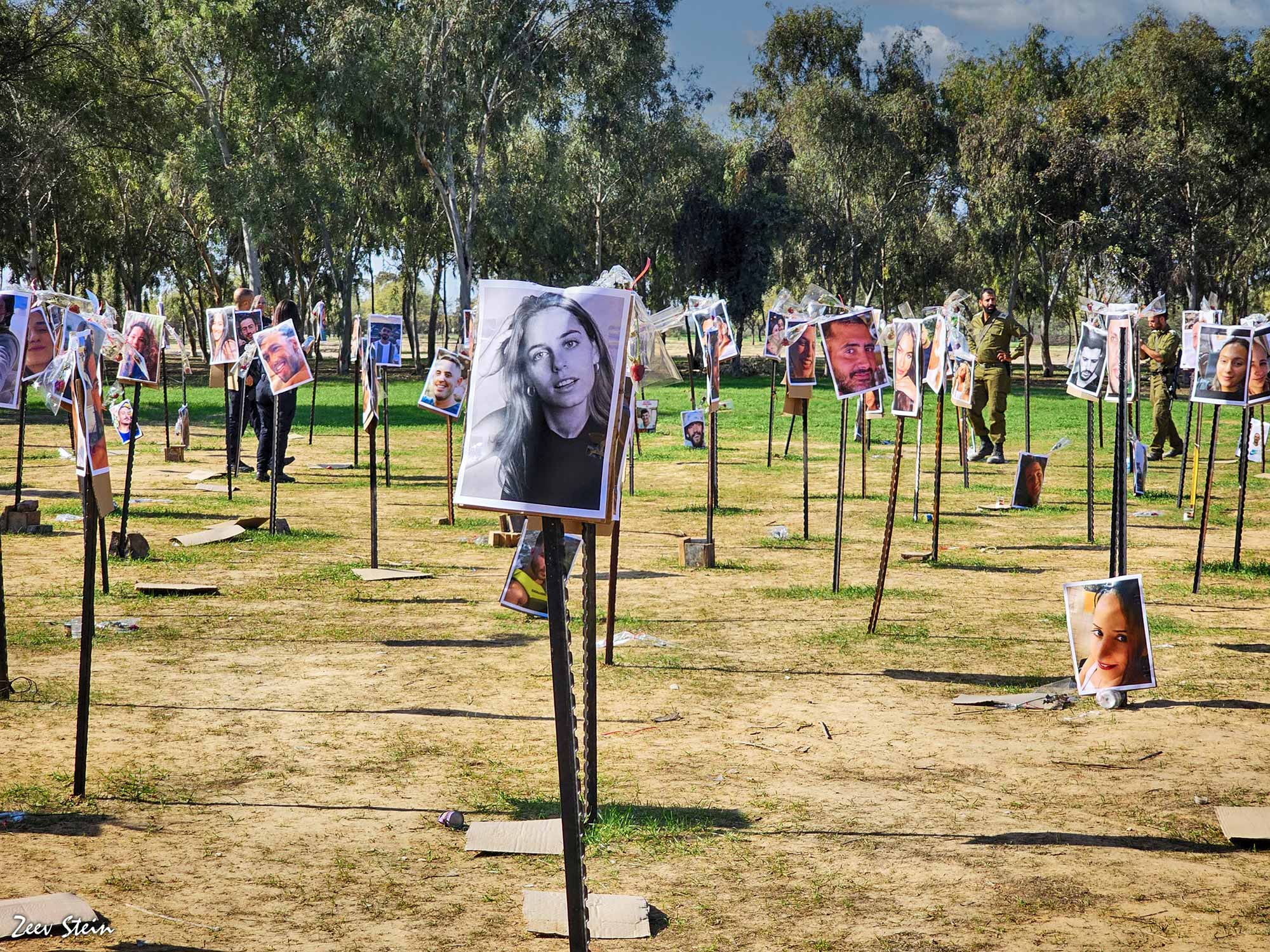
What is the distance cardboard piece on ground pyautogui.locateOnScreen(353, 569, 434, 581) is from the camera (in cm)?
996

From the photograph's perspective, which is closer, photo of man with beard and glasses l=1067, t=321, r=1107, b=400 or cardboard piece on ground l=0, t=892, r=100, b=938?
cardboard piece on ground l=0, t=892, r=100, b=938

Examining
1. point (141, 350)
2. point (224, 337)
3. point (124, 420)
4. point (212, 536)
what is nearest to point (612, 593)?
point (212, 536)

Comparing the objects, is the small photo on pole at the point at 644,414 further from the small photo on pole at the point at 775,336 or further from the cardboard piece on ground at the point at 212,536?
the small photo on pole at the point at 775,336

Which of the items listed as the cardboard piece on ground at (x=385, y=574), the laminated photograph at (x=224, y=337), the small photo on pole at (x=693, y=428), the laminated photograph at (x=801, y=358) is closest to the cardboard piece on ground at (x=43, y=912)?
the cardboard piece on ground at (x=385, y=574)

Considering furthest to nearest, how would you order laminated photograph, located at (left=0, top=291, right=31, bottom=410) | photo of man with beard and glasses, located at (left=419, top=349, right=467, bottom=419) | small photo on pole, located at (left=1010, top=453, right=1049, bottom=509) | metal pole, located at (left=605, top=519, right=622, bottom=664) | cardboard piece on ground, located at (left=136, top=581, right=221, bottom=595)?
1. photo of man with beard and glasses, located at (left=419, top=349, right=467, bottom=419)
2. small photo on pole, located at (left=1010, top=453, right=1049, bottom=509)
3. cardboard piece on ground, located at (left=136, top=581, right=221, bottom=595)
4. laminated photograph, located at (left=0, top=291, right=31, bottom=410)
5. metal pole, located at (left=605, top=519, right=622, bottom=664)

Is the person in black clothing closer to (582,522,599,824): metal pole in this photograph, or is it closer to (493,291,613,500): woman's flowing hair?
(582,522,599,824): metal pole

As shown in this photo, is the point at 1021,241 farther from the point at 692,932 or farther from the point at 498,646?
the point at 692,932

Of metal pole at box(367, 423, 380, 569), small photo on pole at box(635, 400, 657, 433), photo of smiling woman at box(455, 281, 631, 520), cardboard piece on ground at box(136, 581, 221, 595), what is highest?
photo of smiling woman at box(455, 281, 631, 520)

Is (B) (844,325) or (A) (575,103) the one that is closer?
(B) (844,325)

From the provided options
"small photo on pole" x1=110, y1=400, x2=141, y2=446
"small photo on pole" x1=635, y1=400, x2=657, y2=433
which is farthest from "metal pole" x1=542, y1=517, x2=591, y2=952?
"small photo on pole" x1=110, y1=400, x2=141, y2=446

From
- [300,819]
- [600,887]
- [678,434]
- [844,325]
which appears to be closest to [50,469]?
[678,434]

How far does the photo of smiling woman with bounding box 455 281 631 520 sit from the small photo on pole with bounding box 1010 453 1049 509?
8140mm

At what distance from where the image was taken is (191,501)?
46.4 ft

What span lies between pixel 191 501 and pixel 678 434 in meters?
11.1
